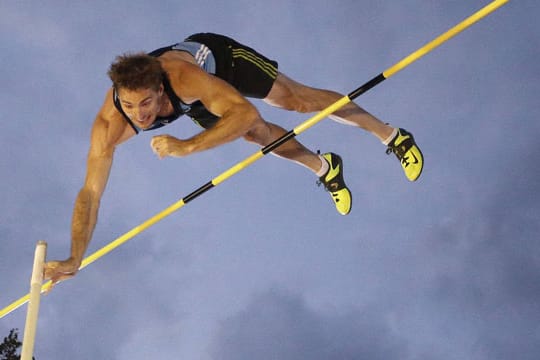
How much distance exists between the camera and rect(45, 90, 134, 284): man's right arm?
551 cm

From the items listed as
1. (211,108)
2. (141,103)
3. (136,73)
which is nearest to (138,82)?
(136,73)

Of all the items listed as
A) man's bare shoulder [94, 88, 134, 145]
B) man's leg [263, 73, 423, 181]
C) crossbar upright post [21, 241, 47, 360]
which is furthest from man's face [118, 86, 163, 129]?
man's leg [263, 73, 423, 181]

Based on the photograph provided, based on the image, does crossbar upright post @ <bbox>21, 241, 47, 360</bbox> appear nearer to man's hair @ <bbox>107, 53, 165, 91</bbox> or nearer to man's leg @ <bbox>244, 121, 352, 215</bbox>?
man's hair @ <bbox>107, 53, 165, 91</bbox>

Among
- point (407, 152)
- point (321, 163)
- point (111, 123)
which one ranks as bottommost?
point (111, 123)

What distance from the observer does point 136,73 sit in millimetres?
4965

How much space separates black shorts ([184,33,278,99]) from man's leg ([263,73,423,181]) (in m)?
0.15

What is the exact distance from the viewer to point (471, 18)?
4.90 meters

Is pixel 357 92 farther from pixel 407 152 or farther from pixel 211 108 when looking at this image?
pixel 407 152

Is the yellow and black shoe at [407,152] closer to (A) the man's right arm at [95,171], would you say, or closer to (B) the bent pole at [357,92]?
(B) the bent pole at [357,92]

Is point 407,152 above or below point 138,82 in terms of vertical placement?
above

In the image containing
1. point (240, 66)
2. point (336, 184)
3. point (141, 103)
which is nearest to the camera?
point (141, 103)

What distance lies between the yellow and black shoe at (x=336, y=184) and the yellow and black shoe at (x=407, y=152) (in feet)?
2.00

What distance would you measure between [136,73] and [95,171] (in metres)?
1.14

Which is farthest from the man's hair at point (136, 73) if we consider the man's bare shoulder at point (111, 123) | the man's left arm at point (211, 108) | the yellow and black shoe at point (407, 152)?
the yellow and black shoe at point (407, 152)
